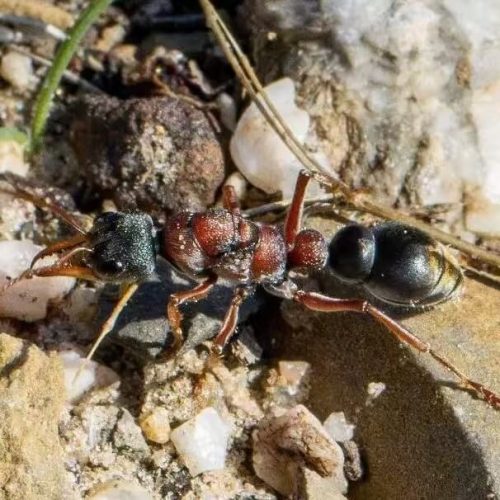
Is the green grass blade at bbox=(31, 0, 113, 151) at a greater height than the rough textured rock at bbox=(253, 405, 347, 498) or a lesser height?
greater

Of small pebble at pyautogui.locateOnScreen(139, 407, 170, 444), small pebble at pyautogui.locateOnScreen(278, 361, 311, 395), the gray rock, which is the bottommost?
small pebble at pyautogui.locateOnScreen(139, 407, 170, 444)

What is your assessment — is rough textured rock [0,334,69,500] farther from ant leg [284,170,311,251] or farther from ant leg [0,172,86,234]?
ant leg [284,170,311,251]

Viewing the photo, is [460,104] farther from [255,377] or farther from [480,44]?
[255,377]

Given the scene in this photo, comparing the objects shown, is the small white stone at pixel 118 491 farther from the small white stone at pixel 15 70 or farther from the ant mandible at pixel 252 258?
the small white stone at pixel 15 70

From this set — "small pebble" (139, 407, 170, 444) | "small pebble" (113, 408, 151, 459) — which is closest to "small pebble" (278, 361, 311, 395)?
"small pebble" (139, 407, 170, 444)

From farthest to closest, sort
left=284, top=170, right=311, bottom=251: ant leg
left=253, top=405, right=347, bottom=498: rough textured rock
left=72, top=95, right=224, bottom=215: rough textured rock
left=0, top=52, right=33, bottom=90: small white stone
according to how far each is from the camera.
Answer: left=0, top=52, right=33, bottom=90: small white stone
left=72, top=95, right=224, bottom=215: rough textured rock
left=284, top=170, right=311, bottom=251: ant leg
left=253, top=405, right=347, bottom=498: rough textured rock

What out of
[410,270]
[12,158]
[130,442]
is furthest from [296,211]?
[12,158]

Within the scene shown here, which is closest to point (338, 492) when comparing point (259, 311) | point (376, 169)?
point (259, 311)

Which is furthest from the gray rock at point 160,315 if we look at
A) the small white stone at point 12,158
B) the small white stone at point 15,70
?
the small white stone at point 15,70
